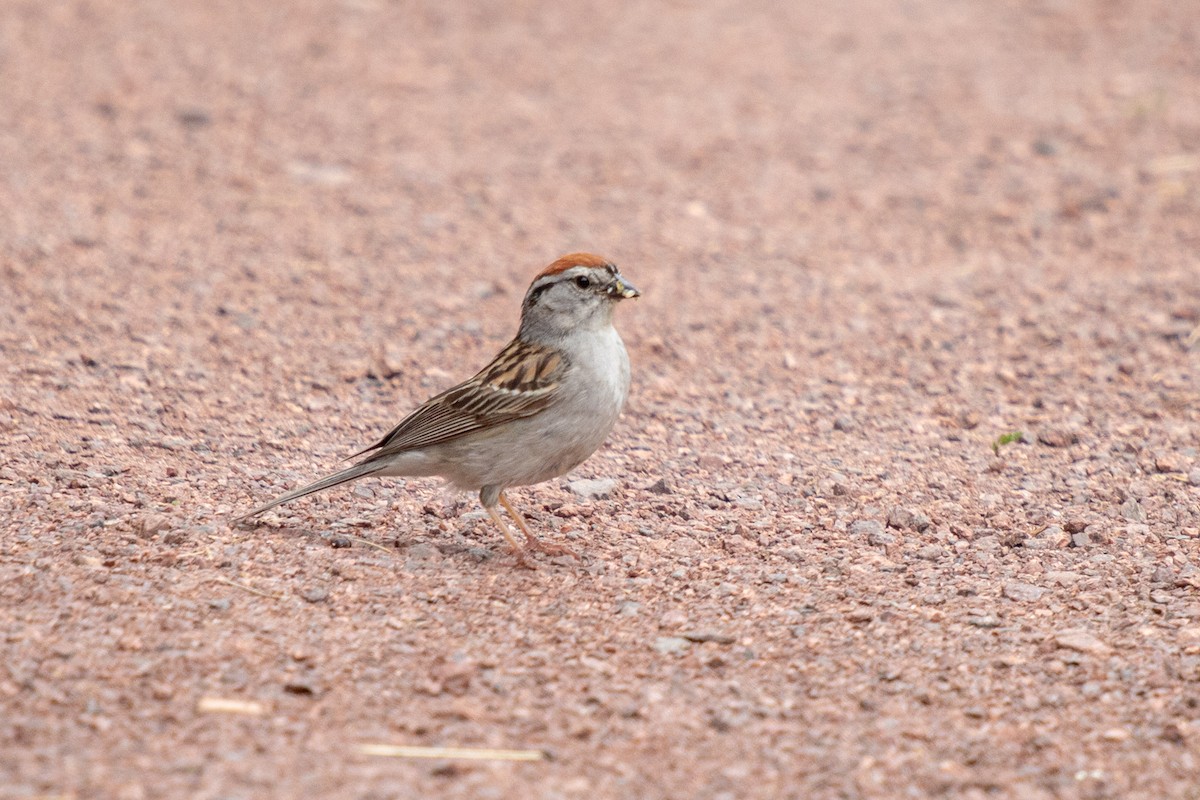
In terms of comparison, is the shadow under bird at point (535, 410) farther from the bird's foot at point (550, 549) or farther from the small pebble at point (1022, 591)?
the small pebble at point (1022, 591)

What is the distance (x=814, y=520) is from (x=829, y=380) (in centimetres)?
192

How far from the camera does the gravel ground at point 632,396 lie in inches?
174

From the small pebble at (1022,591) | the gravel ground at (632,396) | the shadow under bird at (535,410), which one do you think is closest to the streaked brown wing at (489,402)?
the shadow under bird at (535,410)

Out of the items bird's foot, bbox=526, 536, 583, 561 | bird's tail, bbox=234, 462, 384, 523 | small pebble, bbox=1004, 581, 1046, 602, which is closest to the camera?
small pebble, bbox=1004, 581, 1046, 602

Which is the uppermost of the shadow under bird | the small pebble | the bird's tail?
the shadow under bird

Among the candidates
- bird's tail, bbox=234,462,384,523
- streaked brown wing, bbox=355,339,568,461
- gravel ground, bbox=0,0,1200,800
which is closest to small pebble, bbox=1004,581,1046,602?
gravel ground, bbox=0,0,1200,800

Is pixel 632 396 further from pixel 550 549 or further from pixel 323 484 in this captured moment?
pixel 323 484

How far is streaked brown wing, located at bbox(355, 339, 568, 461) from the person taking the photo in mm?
5734

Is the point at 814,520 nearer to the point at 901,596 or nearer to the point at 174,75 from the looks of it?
the point at 901,596

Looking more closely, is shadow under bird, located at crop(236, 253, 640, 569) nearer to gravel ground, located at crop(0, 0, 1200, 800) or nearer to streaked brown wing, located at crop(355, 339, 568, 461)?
streaked brown wing, located at crop(355, 339, 568, 461)

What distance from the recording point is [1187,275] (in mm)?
9164

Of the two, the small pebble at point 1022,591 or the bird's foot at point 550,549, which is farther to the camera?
the bird's foot at point 550,549

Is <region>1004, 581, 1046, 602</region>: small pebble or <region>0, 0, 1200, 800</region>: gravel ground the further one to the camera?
<region>1004, 581, 1046, 602</region>: small pebble

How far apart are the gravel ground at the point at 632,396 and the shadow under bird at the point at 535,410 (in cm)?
30
